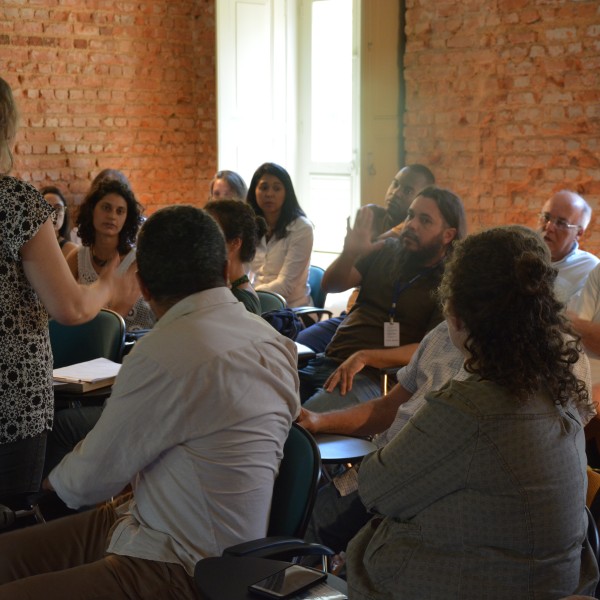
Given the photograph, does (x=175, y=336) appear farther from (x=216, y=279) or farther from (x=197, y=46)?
(x=197, y=46)

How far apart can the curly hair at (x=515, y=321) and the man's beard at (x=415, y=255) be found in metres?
2.03

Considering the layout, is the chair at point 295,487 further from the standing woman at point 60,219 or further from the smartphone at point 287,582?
the standing woman at point 60,219

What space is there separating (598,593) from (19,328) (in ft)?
5.39

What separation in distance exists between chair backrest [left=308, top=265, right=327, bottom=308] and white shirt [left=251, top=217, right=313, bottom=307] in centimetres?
5

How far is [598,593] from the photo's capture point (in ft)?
7.42

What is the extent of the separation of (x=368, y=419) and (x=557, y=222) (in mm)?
1817

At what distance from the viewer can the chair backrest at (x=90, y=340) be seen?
3.68 metres

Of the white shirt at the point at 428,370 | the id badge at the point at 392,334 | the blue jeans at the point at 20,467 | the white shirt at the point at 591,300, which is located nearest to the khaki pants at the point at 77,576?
the blue jeans at the point at 20,467

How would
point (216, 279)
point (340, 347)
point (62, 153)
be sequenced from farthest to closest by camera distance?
1. point (62, 153)
2. point (340, 347)
3. point (216, 279)

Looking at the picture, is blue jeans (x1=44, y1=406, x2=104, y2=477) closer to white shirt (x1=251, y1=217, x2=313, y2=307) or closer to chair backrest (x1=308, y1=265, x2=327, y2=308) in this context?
white shirt (x1=251, y1=217, x2=313, y2=307)

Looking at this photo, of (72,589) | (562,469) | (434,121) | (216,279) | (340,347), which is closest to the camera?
(562,469)

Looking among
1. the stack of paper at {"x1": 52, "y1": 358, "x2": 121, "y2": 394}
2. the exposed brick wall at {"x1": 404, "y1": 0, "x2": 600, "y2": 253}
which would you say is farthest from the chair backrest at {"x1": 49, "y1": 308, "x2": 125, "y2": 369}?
the exposed brick wall at {"x1": 404, "y1": 0, "x2": 600, "y2": 253}

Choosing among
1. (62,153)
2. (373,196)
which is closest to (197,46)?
(62,153)

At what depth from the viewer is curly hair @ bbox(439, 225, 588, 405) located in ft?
5.24
